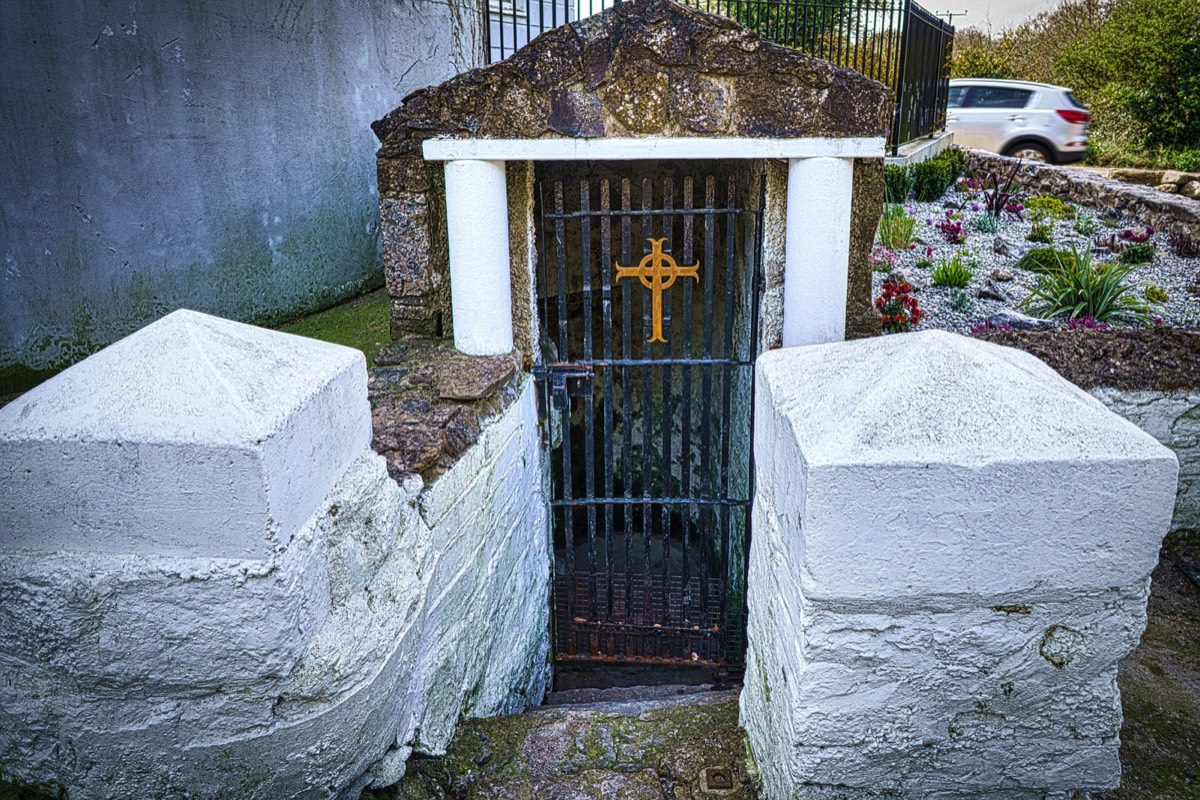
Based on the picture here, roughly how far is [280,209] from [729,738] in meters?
3.98

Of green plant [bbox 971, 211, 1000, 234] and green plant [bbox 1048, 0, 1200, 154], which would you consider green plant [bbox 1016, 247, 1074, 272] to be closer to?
green plant [bbox 971, 211, 1000, 234]

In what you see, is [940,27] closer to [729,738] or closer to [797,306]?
[797,306]

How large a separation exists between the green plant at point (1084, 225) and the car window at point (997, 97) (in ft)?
16.2

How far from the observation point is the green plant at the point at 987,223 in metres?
6.37

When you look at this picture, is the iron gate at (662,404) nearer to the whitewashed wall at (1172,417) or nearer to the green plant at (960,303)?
the green plant at (960,303)

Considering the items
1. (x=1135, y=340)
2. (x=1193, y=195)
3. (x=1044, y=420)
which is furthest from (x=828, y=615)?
(x=1193, y=195)

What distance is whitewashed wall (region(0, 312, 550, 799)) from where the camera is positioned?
5.04 feet

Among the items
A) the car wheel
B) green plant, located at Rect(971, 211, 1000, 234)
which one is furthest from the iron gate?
the car wheel

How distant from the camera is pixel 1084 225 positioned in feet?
21.2

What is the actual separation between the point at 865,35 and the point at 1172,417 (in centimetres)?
589

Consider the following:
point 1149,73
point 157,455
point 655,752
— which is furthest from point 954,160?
point 157,455

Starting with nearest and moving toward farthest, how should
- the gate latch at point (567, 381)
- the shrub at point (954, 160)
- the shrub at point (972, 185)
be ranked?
1. the gate latch at point (567, 381)
2. the shrub at point (972, 185)
3. the shrub at point (954, 160)

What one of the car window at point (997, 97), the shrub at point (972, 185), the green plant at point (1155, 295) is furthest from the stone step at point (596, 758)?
the car window at point (997, 97)

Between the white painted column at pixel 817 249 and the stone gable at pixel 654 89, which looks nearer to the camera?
the stone gable at pixel 654 89
